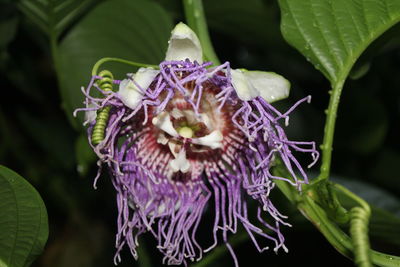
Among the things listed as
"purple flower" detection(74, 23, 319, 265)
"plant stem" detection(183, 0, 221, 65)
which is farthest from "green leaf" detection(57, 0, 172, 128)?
"purple flower" detection(74, 23, 319, 265)

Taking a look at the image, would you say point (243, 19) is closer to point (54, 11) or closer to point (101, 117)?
point (54, 11)

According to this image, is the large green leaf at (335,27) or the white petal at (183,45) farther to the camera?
the large green leaf at (335,27)

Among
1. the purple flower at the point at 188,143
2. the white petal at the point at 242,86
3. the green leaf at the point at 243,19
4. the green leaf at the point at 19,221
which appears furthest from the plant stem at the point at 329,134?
the green leaf at the point at 243,19

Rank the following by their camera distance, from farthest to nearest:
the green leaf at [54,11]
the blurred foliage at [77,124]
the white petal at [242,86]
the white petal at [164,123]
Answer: the blurred foliage at [77,124], the green leaf at [54,11], the white petal at [164,123], the white petal at [242,86]

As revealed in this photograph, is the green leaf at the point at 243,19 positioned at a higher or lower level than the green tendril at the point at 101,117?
lower

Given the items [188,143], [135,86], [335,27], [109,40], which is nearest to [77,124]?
[109,40]

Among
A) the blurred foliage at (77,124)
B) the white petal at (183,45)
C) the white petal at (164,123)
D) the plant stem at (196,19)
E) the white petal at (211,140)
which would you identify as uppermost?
the white petal at (183,45)

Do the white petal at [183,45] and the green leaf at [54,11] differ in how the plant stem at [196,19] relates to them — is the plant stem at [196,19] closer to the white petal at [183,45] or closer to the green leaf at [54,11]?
the white petal at [183,45]

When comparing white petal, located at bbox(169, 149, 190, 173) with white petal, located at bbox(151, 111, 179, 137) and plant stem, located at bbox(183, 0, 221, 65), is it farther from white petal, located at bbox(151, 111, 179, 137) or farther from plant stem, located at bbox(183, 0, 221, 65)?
plant stem, located at bbox(183, 0, 221, 65)
